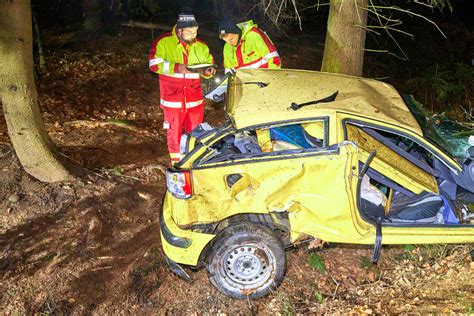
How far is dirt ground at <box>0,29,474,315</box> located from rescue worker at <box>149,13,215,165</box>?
0.77 metres

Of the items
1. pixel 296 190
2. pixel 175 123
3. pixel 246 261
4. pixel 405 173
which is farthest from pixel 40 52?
pixel 405 173

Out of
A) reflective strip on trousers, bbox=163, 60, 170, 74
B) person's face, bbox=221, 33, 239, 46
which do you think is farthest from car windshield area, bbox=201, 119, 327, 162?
person's face, bbox=221, 33, 239, 46

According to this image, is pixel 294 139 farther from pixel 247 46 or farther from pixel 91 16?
pixel 91 16

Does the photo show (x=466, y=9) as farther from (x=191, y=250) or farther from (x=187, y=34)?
(x=191, y=250)

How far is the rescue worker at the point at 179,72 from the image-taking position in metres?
5.91

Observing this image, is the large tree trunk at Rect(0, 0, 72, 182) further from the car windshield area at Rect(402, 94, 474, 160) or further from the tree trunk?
the tree trunk

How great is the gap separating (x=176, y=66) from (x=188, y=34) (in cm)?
43

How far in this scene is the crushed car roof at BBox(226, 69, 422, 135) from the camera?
4109 millimetres

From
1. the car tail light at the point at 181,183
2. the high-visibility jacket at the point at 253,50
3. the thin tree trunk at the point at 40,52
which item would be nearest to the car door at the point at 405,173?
the car tail light at the point at 181,183

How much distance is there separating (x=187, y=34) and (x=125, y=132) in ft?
7.62

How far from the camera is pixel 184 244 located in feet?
13.6

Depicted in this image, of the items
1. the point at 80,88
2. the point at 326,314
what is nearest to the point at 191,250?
the point at 326,314

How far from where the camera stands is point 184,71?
6.00 metres

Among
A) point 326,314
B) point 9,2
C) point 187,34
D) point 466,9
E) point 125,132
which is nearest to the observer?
point 326,314
